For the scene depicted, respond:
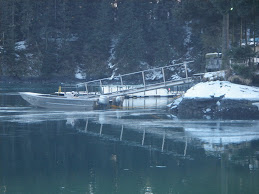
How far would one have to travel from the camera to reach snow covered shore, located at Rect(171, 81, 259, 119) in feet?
85.6

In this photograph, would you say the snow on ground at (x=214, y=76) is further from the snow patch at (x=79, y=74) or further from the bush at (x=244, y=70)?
the snow patch at (x=79, y=74)

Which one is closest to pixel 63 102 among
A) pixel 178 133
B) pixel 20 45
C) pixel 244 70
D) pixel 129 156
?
pixel 244 70

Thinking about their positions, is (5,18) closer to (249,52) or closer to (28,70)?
(28,70)

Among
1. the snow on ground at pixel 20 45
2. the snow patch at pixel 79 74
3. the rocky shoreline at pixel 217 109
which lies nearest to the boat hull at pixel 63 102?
the rocky shoreline at pixel 217 109

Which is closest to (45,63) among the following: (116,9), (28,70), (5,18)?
(28,70)

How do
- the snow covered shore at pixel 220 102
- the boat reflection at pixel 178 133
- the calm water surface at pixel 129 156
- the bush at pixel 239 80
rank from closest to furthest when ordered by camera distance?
the calm water surface at pixel 129 156, the boat reflection at pixel 178 133, the snow covered shore at pixel 220 102, the bush at pixel 239 80

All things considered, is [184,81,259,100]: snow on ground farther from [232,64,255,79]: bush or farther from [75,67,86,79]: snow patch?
[75,67,86,79]: snow patch

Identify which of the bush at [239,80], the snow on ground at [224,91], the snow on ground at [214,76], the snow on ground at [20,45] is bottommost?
the snow on ground at [224,91]

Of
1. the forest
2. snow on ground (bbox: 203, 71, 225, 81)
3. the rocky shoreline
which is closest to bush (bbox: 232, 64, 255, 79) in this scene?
snow on ground (bbox: 203, 71, 225, 81)

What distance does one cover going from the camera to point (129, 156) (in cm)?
1522

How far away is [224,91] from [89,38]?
6006 centimetres

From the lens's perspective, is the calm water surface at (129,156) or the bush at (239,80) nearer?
the calm water surface at (129,156)

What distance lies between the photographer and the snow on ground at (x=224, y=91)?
26.9m

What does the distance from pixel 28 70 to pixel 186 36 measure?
96.9 ft
